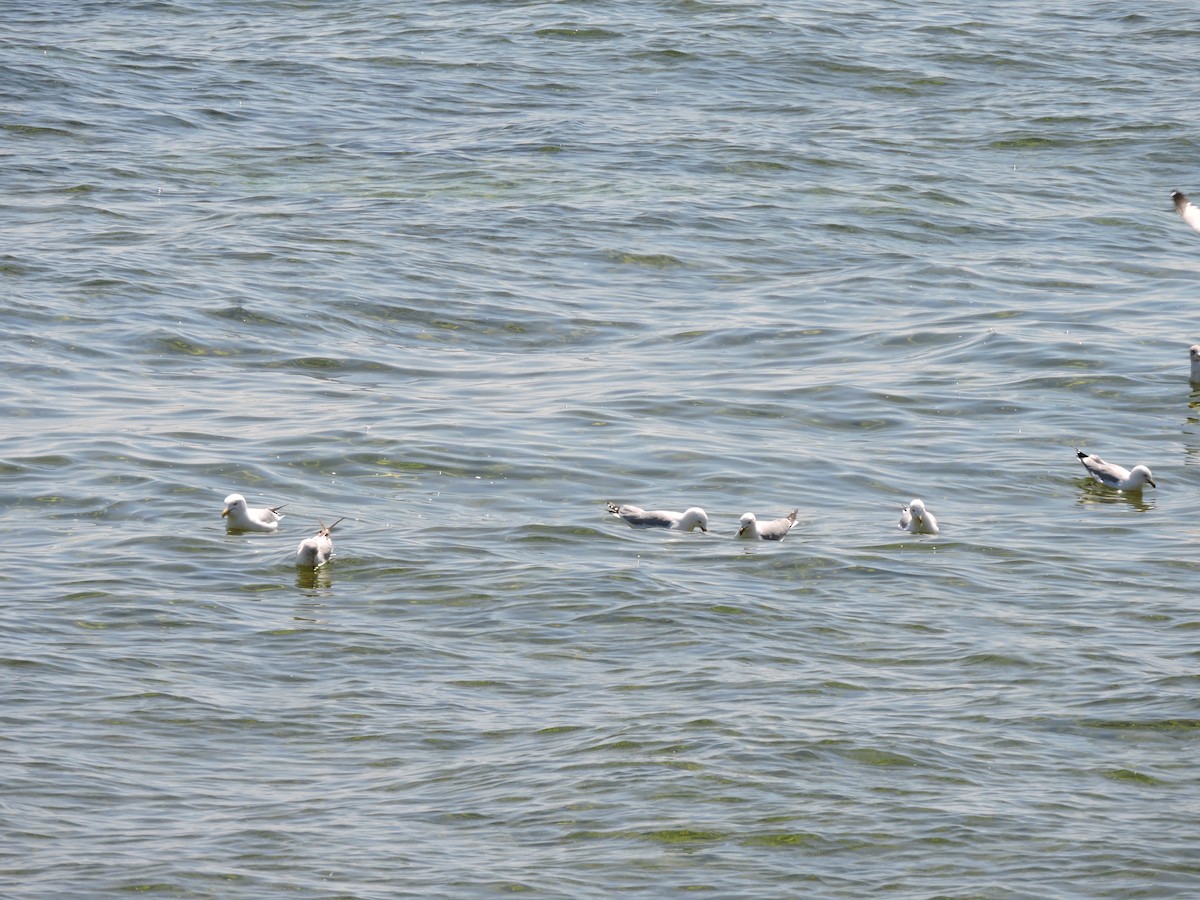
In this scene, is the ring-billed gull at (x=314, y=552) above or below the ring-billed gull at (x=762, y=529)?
above

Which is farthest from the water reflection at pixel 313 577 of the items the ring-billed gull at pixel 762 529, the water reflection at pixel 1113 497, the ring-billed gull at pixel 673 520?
the water reflection at pixel 1113 497

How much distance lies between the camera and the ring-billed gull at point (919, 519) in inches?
→ 516

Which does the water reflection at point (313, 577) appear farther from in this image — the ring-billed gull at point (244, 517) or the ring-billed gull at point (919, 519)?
the ring-billed gull at point (919, 519)

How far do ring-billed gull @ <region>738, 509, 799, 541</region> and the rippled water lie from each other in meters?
0.28

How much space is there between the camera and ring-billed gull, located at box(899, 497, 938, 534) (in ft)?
43.0

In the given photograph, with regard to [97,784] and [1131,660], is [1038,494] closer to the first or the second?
[1131,660]

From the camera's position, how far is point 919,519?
13.1 meters

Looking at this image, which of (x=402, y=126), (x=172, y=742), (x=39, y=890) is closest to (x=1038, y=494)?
(x=172, y=742)

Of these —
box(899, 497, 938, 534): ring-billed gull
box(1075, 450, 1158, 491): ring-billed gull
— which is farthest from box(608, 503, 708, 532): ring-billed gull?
box(1075, 450, 1158, 491): ring-billed gull

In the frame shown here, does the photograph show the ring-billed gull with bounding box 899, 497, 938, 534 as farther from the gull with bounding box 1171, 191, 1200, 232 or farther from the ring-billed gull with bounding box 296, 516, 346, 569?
the gull with bounding box 1171, 191, 1200, 232

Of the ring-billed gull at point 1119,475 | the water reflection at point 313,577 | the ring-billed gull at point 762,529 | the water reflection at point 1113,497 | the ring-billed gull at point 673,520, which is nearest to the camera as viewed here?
the water reflection at point 313,577

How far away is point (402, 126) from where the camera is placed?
27672 millimetres

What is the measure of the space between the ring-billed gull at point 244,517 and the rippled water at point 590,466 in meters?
0.12

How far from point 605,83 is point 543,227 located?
846 centimetres
